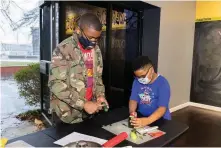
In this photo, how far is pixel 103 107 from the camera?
1.47m

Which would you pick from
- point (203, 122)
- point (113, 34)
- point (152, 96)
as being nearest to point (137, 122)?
point (152, 96)

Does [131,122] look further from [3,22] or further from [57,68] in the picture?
[3,22]

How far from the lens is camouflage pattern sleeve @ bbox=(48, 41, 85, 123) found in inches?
55.1

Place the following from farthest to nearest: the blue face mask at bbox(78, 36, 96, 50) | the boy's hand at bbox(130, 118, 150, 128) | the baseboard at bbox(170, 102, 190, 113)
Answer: the baseboard at bbox(170, 102, 190, 113) < the blue face mask at bbox(78, 36, 96, 50) < the boy's hand at bbox(130, 118, 150, 128)

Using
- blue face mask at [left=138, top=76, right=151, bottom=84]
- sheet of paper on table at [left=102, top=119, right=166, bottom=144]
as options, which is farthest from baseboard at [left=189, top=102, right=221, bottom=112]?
sheet of paper on table at [left=102, top=119, right=166, bottom=144]

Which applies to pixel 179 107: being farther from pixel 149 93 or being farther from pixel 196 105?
pixel 149 93

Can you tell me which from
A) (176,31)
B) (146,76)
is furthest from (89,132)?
(176,31)

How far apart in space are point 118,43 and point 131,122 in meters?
2.33

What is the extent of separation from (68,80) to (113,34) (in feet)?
6.89

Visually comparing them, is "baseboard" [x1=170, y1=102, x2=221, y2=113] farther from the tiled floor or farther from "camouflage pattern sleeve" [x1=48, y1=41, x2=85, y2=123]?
"camouflage pattern sleeve" [x1=48, y1=41, x2=85, y2=123]

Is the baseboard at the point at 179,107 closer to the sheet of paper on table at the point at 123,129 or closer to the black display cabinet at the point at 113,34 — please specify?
the black display cabinet at the point at 113,34

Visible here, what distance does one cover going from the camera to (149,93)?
68.2 inches

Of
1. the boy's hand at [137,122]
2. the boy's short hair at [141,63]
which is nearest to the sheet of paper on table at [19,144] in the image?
the boy's hand at [137,122]

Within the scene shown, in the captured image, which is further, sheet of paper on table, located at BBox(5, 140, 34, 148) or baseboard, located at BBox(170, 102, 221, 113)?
baseboard, located at BBox(170, 102, 221, 113)
